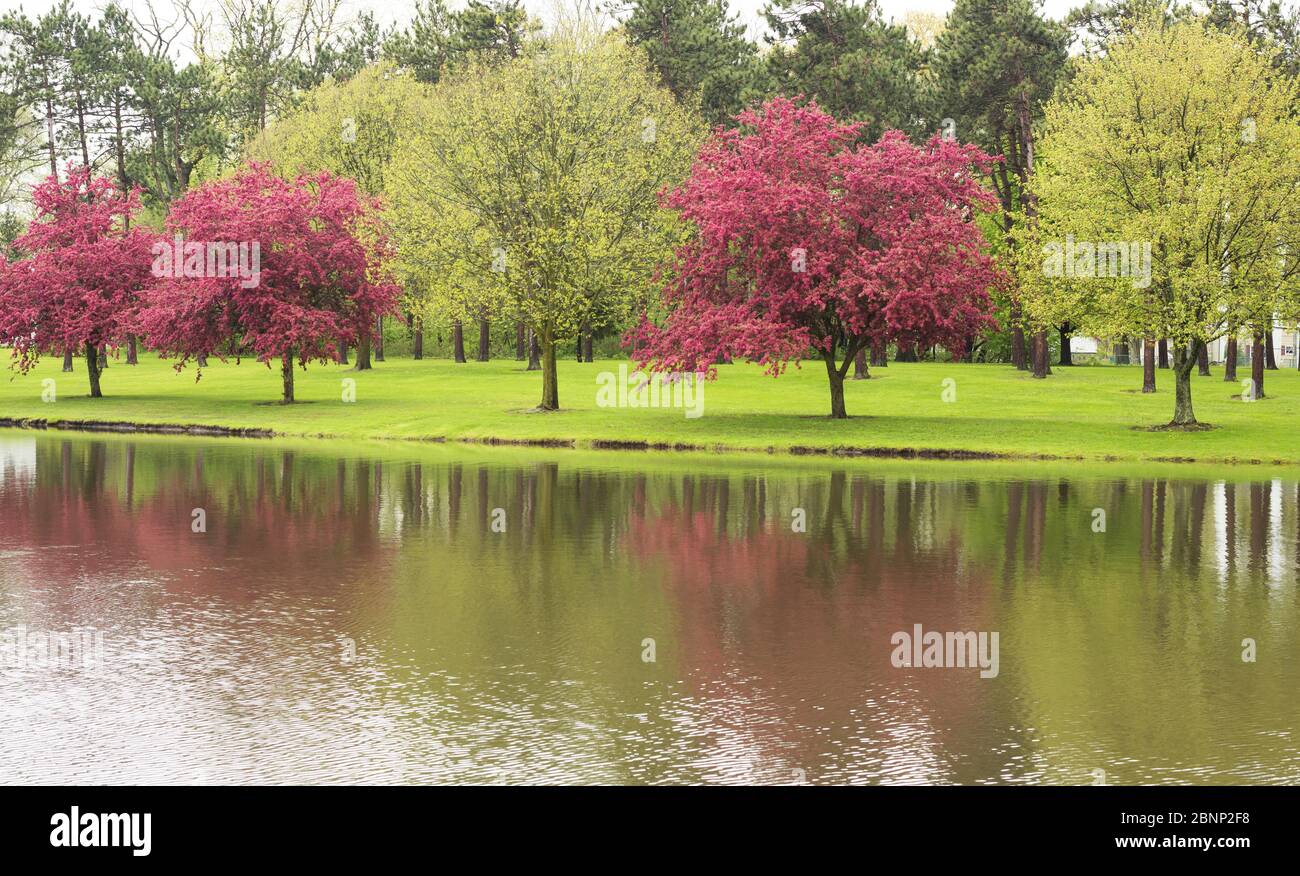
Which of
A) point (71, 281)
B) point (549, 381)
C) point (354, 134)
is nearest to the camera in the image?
point (549, 381)

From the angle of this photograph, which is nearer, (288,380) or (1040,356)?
(288,380)

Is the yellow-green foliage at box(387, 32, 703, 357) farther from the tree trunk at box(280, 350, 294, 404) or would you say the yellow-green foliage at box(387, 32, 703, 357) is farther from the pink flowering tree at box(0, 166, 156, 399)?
the pink flowering tree at box(0, 166, 156, 399)

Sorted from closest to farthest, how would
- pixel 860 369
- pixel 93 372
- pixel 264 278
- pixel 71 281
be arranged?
1. pixel 264 278
2. pixel 71 281
3. pixel 93 372
4. pixel 860 369

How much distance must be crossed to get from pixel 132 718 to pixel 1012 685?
6426 mm

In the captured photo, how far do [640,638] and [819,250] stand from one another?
95.7 feet

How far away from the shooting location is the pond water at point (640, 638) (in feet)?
31.1

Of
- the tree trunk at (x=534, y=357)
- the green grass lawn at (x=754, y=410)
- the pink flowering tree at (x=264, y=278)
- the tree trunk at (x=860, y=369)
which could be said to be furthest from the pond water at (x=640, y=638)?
the tree trunk at (x=534, y=357)

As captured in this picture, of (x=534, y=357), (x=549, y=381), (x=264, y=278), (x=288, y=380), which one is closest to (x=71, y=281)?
(x=264, y=278)

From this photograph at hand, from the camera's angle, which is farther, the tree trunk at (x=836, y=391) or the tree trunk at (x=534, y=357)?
the tree trunk at (x=534, y=357)

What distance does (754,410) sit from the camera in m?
49.5

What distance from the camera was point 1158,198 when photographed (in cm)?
4134

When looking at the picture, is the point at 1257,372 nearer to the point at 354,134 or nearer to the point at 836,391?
the point at 836,391

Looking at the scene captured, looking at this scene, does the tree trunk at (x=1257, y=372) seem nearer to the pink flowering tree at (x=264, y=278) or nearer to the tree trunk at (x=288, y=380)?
the pink flowering tree at (x=264, y=278)

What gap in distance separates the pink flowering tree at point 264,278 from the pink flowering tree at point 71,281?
7.15 feet
